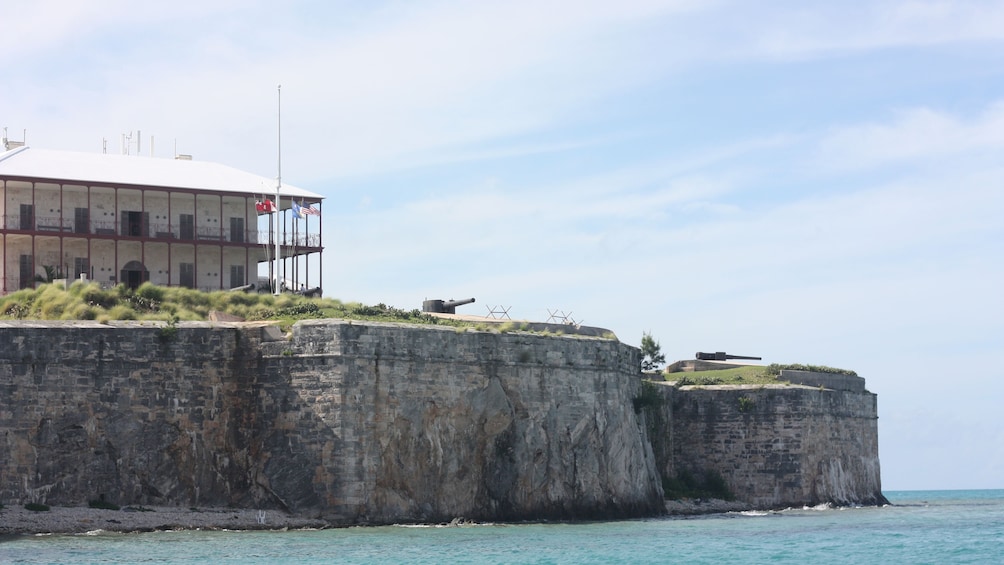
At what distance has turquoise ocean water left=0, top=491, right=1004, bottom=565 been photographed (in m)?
31.5

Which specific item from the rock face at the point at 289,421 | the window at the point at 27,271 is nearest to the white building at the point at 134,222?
the window at the point at 27,271

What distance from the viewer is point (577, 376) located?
43562mm

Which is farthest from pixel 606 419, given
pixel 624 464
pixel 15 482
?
pixel 15 482

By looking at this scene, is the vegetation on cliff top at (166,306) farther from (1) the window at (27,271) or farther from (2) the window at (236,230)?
(2) the window at (236,230)

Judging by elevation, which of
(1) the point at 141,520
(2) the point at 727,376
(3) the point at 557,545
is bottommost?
(3) the point at 557,545

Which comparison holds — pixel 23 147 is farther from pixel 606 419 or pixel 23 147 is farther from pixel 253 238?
pixel 606 419

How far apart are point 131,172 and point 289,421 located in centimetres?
1475

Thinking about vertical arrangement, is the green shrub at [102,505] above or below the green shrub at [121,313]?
below

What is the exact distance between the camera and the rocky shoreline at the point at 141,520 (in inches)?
1363

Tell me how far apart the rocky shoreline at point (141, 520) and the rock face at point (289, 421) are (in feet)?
1.34

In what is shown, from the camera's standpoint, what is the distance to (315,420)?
125 feet

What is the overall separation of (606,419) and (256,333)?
10855 millimetres

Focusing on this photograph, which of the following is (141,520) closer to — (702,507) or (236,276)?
(236,276)

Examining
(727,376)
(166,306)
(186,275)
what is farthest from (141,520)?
(727,376)
